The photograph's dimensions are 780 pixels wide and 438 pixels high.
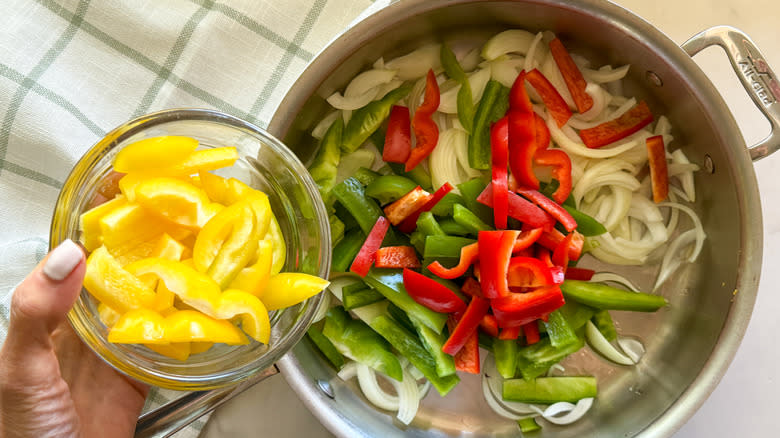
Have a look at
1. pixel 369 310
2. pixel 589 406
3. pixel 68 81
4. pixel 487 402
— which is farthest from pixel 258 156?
pixel 589 406

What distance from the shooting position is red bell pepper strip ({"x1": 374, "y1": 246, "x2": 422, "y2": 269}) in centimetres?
140

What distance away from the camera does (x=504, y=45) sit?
1.49m

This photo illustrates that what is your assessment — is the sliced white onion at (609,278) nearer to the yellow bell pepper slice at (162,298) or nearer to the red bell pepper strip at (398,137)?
the red bell pepper strip at (398,137)

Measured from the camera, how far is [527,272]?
4.50 ft

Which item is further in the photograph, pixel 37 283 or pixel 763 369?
pixel 763 369

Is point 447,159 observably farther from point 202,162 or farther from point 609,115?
point 202,162

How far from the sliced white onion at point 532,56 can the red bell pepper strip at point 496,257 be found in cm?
44

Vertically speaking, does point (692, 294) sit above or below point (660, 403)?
above

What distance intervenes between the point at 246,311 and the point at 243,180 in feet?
1.25

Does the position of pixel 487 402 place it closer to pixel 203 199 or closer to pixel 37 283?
pixel 203 199

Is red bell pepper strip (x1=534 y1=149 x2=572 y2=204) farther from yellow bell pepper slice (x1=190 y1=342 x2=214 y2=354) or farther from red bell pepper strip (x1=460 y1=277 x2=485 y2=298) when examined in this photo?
yellow bell pepper slice (x1=190 y1=342 x2=214 y2=354)

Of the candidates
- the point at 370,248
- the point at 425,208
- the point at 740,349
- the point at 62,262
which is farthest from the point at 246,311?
the point at 740,349

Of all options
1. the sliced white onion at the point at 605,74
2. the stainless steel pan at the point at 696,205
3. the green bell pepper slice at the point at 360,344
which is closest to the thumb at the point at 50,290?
the stainless steel pan at the point at 696,205

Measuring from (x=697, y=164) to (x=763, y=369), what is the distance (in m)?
0.58
